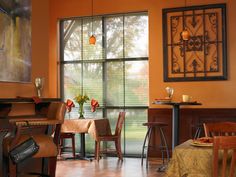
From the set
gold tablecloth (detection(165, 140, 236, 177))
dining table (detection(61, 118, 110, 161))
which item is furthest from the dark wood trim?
gold tablecloth (detection(165, 140, 236, 177))

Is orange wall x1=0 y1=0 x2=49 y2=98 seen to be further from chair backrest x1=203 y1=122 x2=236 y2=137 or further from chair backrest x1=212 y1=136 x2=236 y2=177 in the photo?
chair backrest x1=212 y1=136 x2=236 y2=177

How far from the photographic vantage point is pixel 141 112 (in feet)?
26.6

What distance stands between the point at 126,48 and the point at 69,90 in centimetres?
160

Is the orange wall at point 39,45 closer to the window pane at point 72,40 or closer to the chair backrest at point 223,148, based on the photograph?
the window pane at point 72,40

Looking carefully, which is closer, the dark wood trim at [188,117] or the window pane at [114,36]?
the dark wood trim at [188,117]

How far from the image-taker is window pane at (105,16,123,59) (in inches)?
327

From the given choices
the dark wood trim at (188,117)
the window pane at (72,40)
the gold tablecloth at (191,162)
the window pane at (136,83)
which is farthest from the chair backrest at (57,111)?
the window pane at (72,40)

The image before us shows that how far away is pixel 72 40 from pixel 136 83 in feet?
5.79

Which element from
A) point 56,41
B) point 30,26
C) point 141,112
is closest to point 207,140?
point 30,26

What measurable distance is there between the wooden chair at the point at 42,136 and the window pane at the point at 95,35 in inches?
148

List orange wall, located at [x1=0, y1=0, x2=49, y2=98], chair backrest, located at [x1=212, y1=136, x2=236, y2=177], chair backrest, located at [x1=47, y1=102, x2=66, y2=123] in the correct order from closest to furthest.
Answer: chair backrest, located at [x1=212, y1=136, x2=236, y2=177], chair backrest, located at [x1=47, y1=102, x2=66, y2=123], orange wall, located at [x1=0, y1=0, x2=49, y2=98]

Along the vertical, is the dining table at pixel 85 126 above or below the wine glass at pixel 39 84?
below

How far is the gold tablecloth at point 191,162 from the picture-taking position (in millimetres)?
2789

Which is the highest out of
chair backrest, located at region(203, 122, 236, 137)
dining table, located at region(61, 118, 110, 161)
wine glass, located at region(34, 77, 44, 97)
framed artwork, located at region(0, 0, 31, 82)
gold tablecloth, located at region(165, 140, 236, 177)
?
framed artwork, located at region(0, 0, 31, 82)
